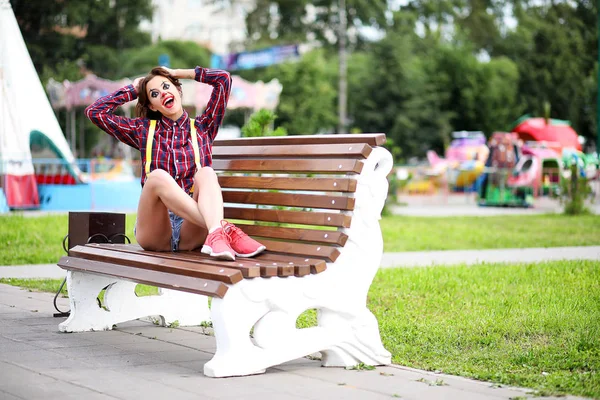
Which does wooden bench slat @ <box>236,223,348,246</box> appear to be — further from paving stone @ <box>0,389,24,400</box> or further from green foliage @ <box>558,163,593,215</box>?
green foliage @ <box>558,163,593,215</box>

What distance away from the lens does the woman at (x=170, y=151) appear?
544 centimetres

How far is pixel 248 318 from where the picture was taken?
4.75 meters

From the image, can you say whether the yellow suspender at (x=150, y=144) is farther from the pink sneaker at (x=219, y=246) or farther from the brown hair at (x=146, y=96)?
the pink sneaker at (x=219, y=246)

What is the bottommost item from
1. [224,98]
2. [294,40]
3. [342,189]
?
[342,189]

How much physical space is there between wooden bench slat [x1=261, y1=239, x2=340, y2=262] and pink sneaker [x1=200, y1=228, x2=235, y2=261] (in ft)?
1.16

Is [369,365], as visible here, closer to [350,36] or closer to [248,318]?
[248,318]

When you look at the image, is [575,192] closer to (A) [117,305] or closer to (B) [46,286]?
(B) [46,286]

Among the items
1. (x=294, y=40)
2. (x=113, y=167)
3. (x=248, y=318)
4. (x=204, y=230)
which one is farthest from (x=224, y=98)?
(x=294, y=40)

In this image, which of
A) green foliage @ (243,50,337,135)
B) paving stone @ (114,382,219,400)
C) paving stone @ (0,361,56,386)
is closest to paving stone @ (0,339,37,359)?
paving stone @ (0,361,56,386)

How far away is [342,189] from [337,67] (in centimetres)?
4671

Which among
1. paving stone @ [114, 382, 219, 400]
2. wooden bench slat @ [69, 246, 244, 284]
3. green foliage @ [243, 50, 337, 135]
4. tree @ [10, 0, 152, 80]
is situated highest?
tree @ [10, 0, 152, 80]

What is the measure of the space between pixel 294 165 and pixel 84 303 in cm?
169

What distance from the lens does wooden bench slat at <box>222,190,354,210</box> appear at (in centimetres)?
517

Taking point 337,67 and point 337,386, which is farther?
point 337,67
